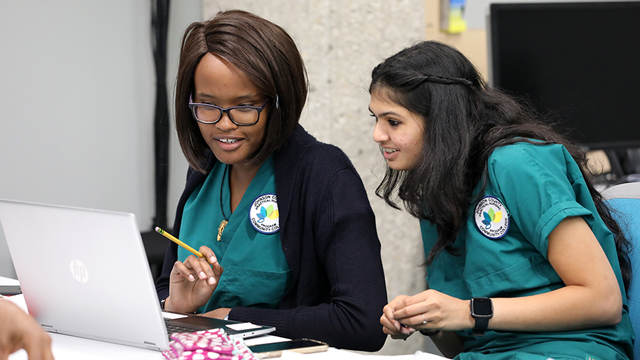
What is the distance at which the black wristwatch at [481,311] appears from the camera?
3.62ft

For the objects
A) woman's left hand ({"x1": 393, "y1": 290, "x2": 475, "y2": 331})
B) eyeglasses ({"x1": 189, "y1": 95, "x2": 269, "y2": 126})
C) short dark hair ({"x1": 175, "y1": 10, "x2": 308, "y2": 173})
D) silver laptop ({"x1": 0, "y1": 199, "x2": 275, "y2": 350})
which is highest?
short dark hair ({"x1": 175, "y1": 10, "x2": 308, "y2": 173})

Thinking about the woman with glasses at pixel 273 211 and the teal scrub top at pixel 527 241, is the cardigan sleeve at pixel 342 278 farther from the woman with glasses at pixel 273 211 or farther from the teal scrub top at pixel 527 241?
the teal scrub top at pixel 527 241

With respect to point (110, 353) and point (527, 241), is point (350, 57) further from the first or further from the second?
point (110, 353)

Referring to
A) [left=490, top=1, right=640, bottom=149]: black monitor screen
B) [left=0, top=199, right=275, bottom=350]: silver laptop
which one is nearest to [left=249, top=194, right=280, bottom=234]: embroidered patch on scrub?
[left=0, top=199, right=275, bottom=350]: silver laptop

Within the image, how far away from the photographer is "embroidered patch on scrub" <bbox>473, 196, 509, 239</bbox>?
116 centimetres

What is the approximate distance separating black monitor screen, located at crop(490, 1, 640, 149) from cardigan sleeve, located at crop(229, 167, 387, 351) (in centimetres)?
149

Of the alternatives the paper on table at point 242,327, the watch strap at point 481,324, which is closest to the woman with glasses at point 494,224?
the watch strap at point 481,324

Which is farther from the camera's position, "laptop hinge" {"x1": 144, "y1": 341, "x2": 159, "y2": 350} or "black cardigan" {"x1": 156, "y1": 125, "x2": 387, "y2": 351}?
"black cardigan" {"x1": 156, "y1": 125, "x2": 387, "y2": 351}

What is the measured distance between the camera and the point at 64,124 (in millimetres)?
2473

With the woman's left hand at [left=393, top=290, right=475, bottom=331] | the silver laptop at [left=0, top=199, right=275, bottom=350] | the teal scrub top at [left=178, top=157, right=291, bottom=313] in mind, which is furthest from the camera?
the teal scrub top at [left=178, top=157, right=291, bottom=313]

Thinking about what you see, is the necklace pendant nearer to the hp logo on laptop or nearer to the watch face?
the hp logo on laptop

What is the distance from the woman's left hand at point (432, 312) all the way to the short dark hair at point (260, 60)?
46 cm

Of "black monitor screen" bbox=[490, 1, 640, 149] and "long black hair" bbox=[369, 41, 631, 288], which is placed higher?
"black monitor screen" bbox=[490, 1, 640, 149]

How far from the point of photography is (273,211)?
4.39 ft
